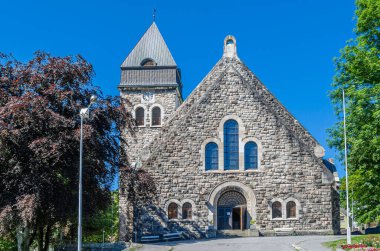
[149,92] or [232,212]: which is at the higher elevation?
[149,92]

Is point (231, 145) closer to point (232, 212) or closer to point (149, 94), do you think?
point (232, 212)

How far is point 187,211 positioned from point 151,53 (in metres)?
17.5

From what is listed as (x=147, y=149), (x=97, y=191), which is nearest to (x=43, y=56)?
(x=97, y=191)

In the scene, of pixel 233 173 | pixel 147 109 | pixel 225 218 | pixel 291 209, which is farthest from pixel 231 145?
pixel 147 109

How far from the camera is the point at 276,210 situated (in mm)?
33188

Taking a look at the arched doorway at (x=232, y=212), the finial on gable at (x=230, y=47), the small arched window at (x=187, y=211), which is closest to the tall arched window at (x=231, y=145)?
the arched doorway at (x=232, y=212)

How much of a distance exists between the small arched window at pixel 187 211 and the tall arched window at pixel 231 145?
323 centimetres

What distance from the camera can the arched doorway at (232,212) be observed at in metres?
33.4

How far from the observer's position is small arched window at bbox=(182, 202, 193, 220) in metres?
33.0

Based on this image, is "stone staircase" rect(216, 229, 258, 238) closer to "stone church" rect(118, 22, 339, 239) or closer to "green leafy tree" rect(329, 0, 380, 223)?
"stone church" rect(118, 22, 339, 239)

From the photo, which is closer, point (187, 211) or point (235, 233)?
point (235, 233)

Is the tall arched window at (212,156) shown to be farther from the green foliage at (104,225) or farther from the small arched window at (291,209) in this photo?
the green foliage at (104,225)

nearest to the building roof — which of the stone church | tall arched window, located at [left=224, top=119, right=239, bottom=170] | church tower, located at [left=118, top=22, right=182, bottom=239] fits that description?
the stone church

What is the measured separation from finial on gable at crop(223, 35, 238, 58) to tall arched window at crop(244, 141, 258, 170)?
7.98 metres
